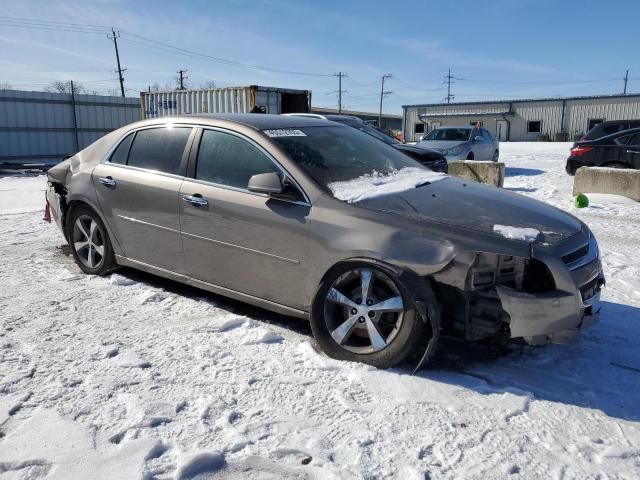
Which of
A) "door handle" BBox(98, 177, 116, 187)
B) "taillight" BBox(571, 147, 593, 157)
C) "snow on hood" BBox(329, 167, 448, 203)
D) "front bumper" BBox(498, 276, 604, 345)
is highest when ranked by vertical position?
"taillight" BBox(571, 147, 593, 157)

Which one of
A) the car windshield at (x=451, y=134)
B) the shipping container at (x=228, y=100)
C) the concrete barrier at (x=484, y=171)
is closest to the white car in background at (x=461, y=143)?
the car windshield at (x=451, y=134)

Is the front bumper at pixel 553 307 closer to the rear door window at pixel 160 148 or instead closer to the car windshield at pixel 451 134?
the rear door window at pixel 160 148

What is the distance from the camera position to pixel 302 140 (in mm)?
4039

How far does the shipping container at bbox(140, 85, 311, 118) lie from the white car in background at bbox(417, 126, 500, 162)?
5.76 m

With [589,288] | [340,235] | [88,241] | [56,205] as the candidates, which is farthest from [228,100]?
[589,288]

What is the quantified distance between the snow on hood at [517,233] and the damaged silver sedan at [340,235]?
0.01m

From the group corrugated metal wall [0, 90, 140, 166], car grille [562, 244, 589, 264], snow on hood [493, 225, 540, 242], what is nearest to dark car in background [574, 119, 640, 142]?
car grille [562, 244, 589, 264]

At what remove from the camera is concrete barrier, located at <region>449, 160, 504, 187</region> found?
37.9 feet

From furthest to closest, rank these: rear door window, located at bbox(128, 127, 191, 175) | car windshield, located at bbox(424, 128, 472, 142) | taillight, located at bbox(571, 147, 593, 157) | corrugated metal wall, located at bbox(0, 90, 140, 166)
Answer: corrugated metal wall, located at bbox(0, 90, 140, 166) → car windshield, located at bbox(424, 128, 472, 142) → taillight, located at bbox(571, 147, 593, 157) → rear door window, located at bbox(128, 127, 191, 175)

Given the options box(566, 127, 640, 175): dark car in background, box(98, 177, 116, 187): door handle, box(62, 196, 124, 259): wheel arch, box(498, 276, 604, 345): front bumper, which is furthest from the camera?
box(566, 127, 640, 175): dark car in background

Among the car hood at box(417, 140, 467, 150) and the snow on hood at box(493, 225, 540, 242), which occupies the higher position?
the car hood at box(417, 140, 467, 150)

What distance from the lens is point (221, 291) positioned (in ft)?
13.2

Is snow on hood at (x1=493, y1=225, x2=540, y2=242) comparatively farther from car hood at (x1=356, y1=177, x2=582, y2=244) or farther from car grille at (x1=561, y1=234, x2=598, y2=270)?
car grille at (x1=561, y1=234, x2=598, y2=270)

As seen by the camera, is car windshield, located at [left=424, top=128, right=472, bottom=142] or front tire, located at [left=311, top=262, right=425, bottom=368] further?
car windshield, located at [left=424, top=128, right=472, bottom=142]
